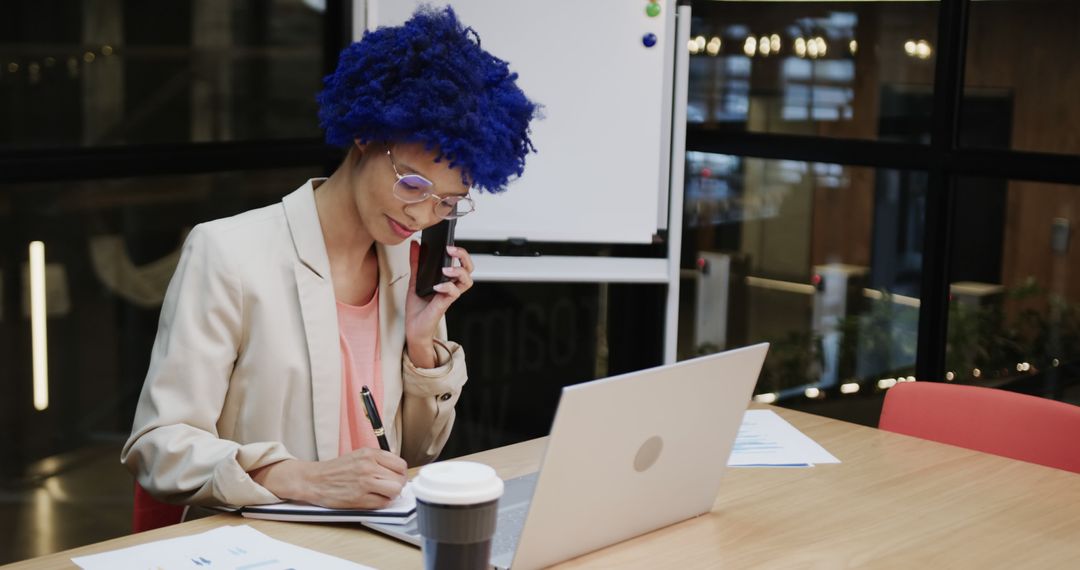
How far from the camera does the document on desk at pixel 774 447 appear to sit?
2.12 m

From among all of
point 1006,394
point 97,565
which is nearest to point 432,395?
point 97,565

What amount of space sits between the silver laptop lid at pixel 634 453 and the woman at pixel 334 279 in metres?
0.48

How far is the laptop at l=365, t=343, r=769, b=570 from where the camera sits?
144 cm

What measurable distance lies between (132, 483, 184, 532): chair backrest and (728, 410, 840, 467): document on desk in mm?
922

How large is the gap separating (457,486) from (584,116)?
253 cm

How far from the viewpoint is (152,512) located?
194 centimetres

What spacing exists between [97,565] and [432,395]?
763mm

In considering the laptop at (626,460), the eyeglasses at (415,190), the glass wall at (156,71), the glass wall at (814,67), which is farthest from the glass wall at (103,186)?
the laptop at (626,460)

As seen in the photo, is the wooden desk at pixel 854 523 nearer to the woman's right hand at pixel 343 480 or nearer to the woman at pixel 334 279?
the woman's right hand at pixel 343 480

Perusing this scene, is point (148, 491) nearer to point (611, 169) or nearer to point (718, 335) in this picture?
point (611, 169)

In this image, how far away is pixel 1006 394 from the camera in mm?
2418

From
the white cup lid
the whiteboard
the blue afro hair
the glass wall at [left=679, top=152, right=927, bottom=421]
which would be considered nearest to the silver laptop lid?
the white cup lid

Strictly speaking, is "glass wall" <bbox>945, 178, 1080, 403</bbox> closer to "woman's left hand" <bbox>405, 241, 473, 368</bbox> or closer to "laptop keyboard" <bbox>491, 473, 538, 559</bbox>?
"woman's left hand" <bbox>405, 241, 473, 368</bbox>

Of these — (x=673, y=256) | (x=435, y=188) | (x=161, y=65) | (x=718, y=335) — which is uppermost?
(x=161, y=65)
